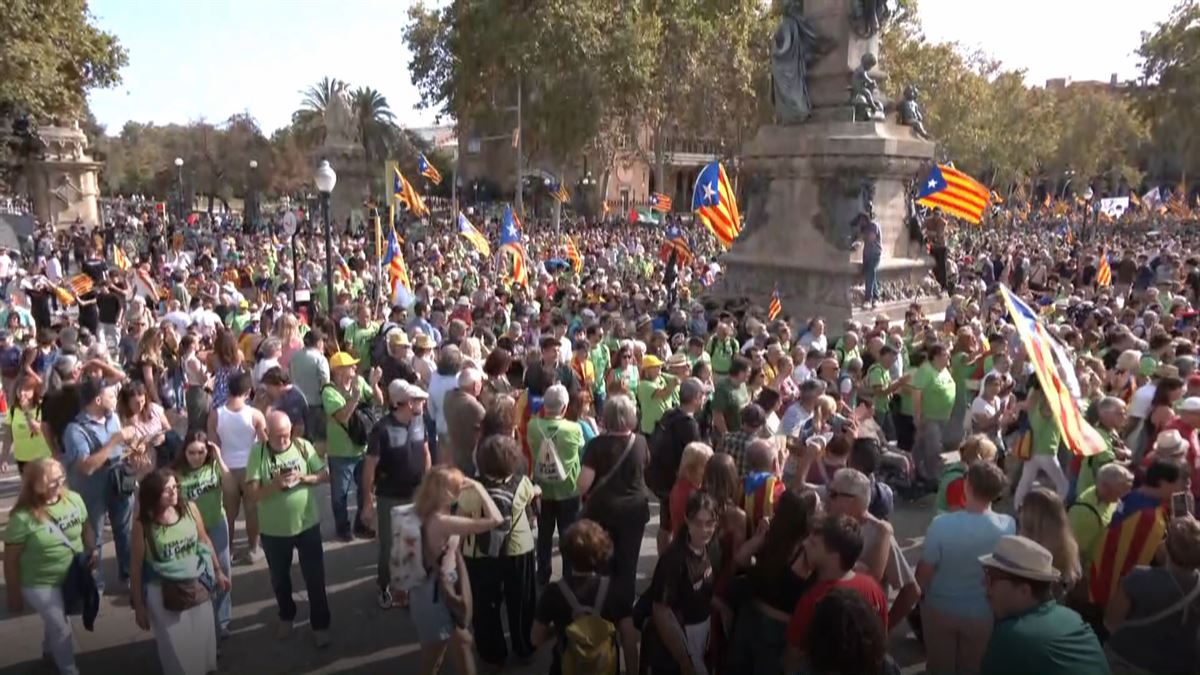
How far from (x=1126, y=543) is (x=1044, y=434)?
2200 millimetres

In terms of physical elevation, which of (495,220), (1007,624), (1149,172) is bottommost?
(1007,624)

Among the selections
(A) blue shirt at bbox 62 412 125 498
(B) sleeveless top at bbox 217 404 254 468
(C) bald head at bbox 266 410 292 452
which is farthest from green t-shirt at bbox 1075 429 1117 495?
(A) blue shirt at bbox 62 412 125 498

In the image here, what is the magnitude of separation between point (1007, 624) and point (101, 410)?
18.3ft

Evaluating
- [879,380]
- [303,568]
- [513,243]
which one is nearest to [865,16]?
[513,243]

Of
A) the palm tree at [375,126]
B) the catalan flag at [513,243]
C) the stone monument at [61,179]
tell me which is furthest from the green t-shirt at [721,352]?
the palm tree at [375,126]

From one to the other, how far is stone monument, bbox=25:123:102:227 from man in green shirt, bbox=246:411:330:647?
41.7m

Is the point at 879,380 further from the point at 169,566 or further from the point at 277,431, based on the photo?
the point at 169,566

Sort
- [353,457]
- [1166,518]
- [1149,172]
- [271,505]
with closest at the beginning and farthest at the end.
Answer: [1166,518]
[271,505]
[353,457]
[1149,172]

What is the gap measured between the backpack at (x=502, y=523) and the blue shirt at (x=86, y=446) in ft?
9.06

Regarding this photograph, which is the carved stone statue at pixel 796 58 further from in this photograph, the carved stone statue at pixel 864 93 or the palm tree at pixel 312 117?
the palm tree at pixel 312 117

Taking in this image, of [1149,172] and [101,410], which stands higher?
[1149,172]

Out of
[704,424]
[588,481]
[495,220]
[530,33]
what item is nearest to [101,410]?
→ [588,481]

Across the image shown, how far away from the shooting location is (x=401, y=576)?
4.62 metres

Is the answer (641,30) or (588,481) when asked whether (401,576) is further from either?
(641,30)
